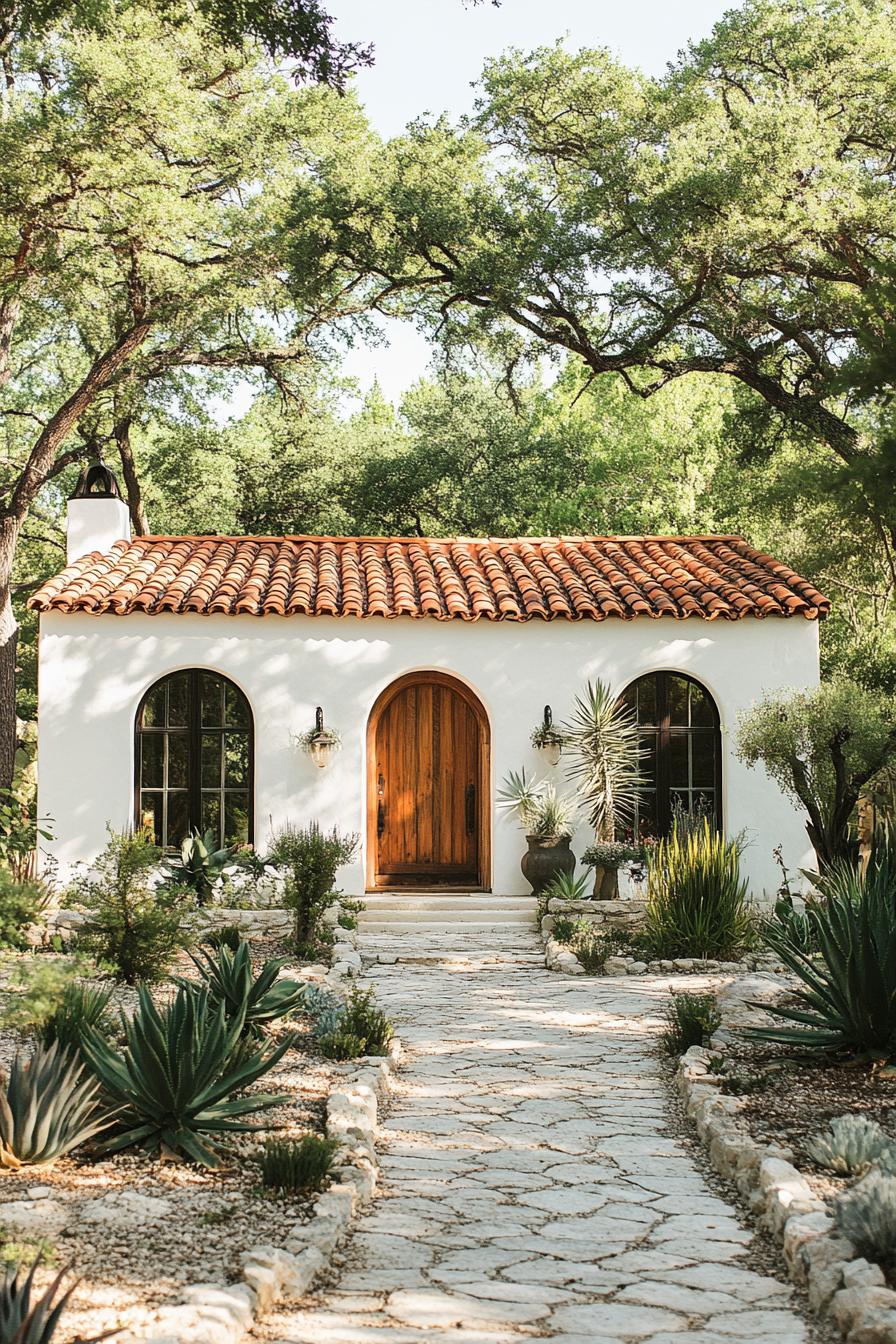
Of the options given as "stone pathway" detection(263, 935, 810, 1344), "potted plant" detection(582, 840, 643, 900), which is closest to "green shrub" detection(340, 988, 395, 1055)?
"stone pathway" detection(263, 935, 810, 1344)

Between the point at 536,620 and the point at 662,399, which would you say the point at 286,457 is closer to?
the point at 662,399

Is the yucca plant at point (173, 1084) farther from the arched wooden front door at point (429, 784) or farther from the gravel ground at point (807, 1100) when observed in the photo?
the arched wooden front door at point (429, 784)

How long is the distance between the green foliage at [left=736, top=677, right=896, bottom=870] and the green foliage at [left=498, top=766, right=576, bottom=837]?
7.20 ft

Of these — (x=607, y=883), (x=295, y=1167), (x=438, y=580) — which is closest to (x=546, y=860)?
(x=607, y=883)

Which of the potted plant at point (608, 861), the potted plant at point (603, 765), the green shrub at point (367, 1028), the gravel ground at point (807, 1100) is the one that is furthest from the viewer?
the potted plant at point (603, 765)

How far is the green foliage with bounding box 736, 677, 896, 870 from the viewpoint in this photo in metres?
11.8

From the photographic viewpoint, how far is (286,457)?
25.8 metres

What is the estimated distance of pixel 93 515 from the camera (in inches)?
627

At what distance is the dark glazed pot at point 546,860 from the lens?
1366 centimetres

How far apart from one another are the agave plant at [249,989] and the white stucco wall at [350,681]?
6488mm

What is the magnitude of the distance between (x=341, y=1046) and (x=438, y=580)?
28.5ft

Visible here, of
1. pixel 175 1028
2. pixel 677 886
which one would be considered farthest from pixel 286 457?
pixel 175 1028

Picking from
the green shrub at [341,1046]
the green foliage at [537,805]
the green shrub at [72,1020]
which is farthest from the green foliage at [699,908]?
the green shrub at [72,1020]

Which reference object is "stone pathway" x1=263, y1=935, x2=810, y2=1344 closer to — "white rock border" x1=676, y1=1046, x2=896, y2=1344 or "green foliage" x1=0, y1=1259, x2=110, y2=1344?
"white rock border" x1=676, y1=1046, x2=896, y2=1344
